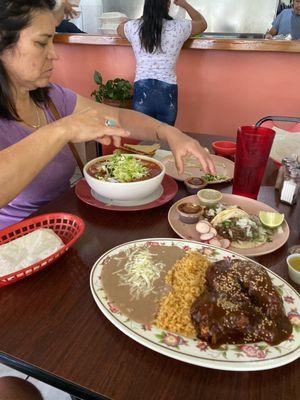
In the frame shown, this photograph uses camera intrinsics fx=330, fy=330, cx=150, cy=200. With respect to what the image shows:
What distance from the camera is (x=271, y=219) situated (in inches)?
41.1

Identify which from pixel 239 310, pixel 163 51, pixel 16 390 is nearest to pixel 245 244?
pixel 239 310

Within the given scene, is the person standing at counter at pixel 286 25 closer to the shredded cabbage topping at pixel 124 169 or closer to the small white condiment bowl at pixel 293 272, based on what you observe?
the shredded cabbage topping at pixel 124 169

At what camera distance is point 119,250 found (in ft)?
2.88

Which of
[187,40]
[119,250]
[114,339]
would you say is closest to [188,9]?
[187,40]

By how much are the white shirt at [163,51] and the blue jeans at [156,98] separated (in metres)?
0.05

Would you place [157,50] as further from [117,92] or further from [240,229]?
[240,229]

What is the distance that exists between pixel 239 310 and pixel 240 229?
37 centimetres

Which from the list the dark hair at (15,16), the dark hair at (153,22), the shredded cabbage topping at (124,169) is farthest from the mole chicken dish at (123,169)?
the dark hair at (153,22)

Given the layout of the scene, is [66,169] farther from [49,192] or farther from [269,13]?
[269,13]

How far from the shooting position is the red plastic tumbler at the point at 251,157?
1.18 metres

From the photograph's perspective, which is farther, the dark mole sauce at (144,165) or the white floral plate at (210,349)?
the dark mole sauce at (144,165)

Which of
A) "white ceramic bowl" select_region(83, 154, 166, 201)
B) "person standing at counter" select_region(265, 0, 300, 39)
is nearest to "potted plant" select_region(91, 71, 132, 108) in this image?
"person standing at counter" select_region(265, 0, 300, 39)

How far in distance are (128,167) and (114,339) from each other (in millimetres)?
654

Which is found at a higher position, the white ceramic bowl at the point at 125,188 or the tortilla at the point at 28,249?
the white ceramic bowl at the point at 125,188
